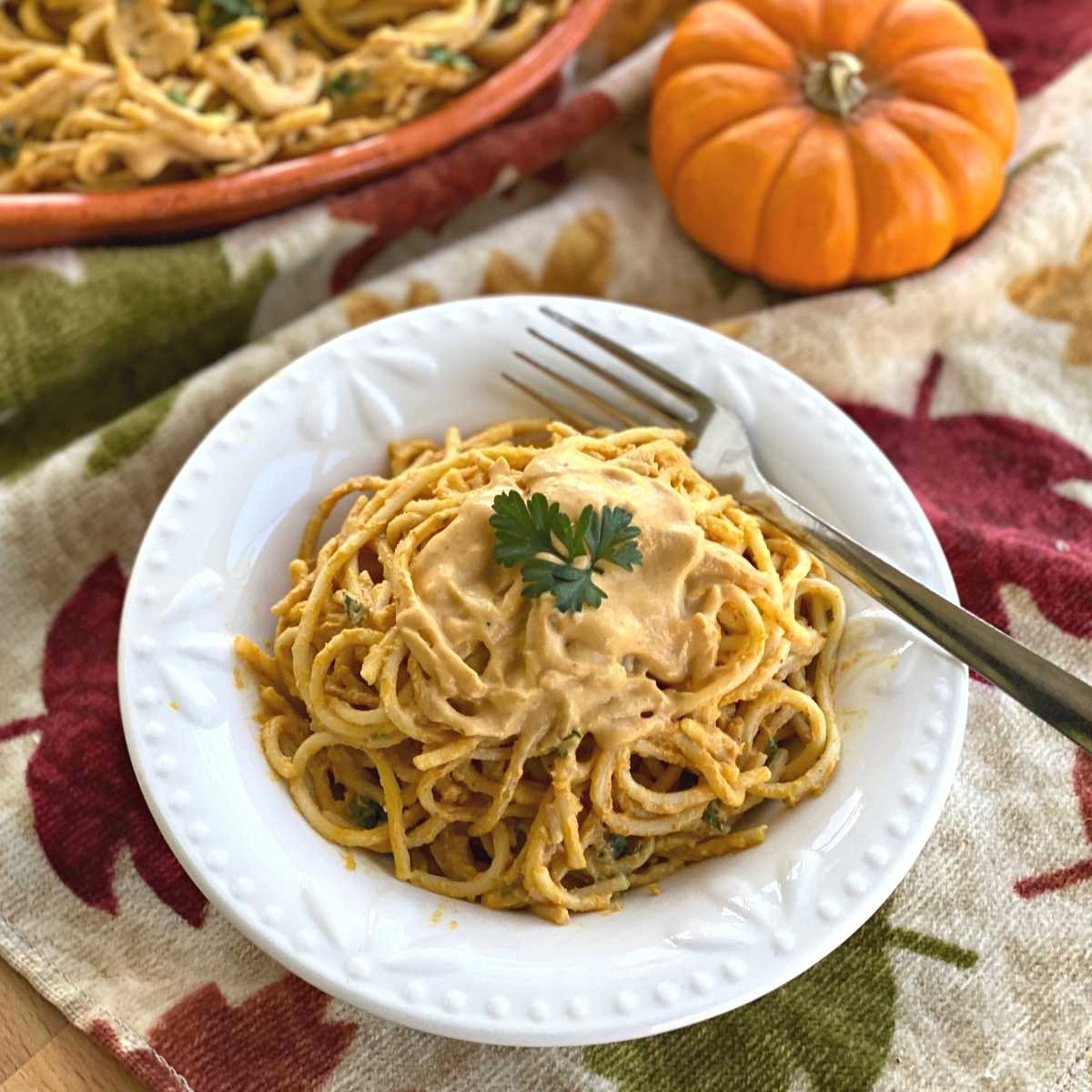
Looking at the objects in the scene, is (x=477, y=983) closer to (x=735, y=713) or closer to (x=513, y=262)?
(x=735, y=713)

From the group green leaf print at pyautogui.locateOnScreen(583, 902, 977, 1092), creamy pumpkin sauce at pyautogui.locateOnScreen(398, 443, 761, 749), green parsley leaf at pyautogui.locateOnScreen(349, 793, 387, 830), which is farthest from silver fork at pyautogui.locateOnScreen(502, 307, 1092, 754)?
green parsley leaf at pyautogui.locateOnScreen(349, 793, 387, 830)

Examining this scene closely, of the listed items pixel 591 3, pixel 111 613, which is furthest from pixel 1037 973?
pixel 591 3

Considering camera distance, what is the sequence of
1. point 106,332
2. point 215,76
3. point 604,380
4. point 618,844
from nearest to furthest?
point 618,844
point 604,380
point 106,332
point 215,76

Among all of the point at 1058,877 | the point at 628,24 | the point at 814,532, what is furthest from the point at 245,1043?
the point at 628,24

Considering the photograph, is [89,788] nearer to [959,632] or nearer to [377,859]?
[377,859]

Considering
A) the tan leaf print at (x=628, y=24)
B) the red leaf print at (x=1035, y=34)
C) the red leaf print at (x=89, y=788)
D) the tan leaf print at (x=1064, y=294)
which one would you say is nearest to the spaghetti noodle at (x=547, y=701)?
the red leaf print at (x=89, y=788)

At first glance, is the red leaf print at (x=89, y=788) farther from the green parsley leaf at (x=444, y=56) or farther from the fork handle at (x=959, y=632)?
the green parsley leaf at (x=444, y=56)
